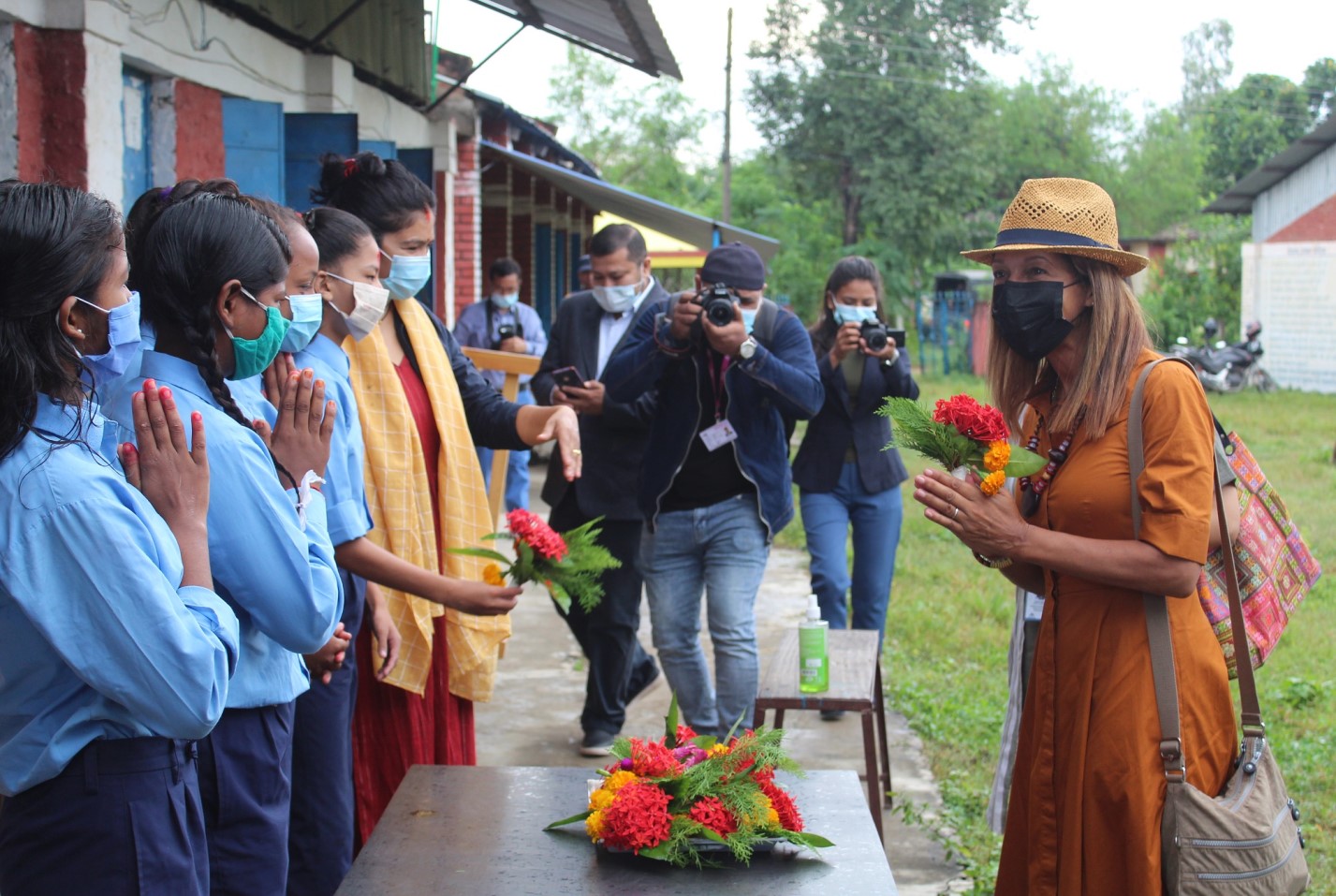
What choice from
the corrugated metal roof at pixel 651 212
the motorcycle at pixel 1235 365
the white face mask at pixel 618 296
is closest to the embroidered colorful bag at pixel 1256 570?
the white face mask at pixel 618 296

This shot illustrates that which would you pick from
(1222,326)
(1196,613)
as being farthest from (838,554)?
(1222,326)

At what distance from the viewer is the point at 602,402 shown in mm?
5215

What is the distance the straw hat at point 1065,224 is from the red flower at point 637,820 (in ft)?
4.49

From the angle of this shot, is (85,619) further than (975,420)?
No

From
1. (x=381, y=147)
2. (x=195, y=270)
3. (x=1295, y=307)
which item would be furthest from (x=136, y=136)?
(x=1295, y=307)

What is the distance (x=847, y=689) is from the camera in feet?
14.2

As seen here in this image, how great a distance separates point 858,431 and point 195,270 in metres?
3.67

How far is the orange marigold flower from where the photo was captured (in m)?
2.72

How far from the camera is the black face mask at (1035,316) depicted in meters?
2.84

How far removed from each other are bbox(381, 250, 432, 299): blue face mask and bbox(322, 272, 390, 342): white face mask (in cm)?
19

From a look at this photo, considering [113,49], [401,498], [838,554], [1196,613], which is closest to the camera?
[1196,613]

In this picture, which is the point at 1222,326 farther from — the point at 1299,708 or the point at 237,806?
the point at 237,806

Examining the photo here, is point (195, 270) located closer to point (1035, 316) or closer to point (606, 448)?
point (1035, 316)

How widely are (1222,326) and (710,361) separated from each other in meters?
25.6
